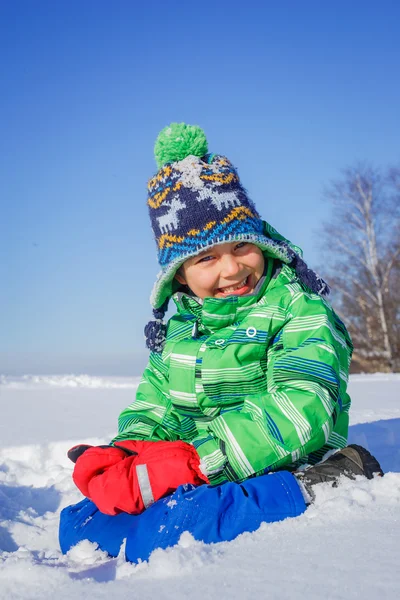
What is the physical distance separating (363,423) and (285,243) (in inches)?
84.6

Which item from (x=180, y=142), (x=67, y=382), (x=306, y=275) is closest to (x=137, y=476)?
(x=306, y=275)

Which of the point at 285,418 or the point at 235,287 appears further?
the point at 235,287

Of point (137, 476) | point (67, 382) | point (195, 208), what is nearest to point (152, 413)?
point (137, 476)

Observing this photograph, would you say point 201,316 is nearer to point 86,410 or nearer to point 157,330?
point 157,330

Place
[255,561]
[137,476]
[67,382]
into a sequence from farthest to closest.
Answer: [67,382]
[137,476]
[255,561]

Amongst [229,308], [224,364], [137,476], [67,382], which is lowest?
[67,382]

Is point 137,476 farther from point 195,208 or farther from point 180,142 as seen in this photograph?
point 180,142

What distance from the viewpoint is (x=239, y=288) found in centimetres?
234

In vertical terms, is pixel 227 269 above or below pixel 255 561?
above

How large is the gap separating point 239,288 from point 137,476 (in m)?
0.85

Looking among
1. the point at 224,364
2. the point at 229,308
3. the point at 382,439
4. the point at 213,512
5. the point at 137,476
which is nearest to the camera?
the point at 213,512

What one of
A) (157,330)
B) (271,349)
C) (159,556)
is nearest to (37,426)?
(157,330)

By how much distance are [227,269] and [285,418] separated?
2.32 ft

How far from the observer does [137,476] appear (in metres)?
2.02
